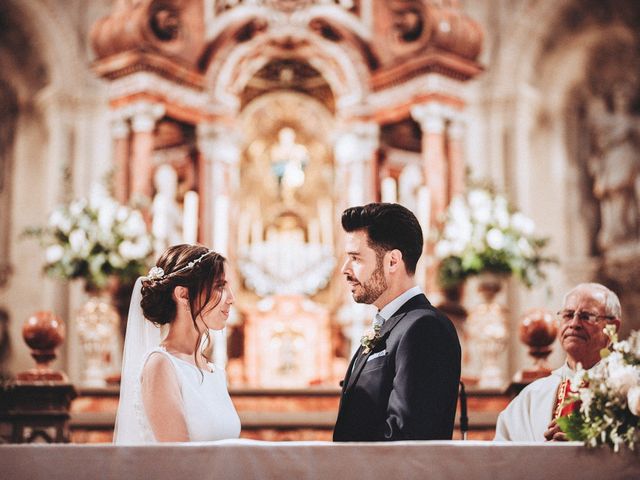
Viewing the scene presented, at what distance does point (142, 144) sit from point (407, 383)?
577 cm

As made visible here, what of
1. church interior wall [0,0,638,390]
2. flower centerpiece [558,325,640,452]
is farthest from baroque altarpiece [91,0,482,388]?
flower centerpiece [558,325,640,452]

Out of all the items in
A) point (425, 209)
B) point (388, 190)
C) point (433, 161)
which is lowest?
point (425, 209)

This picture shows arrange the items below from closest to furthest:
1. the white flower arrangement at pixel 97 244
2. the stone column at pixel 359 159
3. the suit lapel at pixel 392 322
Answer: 1. the suit lapel at pixel 392 322
2. the white flower arrangement at pixel 97 244
3. the stone column at pixel 359 159

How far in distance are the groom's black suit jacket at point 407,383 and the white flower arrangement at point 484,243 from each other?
4245 millimetres

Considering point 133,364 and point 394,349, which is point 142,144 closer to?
point 133,364

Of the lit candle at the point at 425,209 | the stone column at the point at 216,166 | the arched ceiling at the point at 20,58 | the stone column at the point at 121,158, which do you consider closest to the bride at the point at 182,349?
the lit candle at the point at 425,209

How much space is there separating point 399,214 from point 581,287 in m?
1.29

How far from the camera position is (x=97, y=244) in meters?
7.34

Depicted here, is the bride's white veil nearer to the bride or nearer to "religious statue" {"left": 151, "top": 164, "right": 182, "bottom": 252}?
the bride

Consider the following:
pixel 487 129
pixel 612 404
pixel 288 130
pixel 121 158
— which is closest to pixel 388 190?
pixel 288 130

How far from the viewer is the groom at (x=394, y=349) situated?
10.0 ft

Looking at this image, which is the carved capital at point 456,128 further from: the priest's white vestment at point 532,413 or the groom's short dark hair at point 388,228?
the groom's short dark hair at point 388,228

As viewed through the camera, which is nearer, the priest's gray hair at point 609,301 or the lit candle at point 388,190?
the priest's gray hair at point 609,301

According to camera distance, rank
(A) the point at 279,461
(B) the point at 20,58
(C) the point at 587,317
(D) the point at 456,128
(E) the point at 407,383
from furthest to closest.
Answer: (B) the point at 20,58 < (D) the point at 456,128 < (C) the point at 587,317 < (E) the point at 407,383 < (A) the point at 279,461
